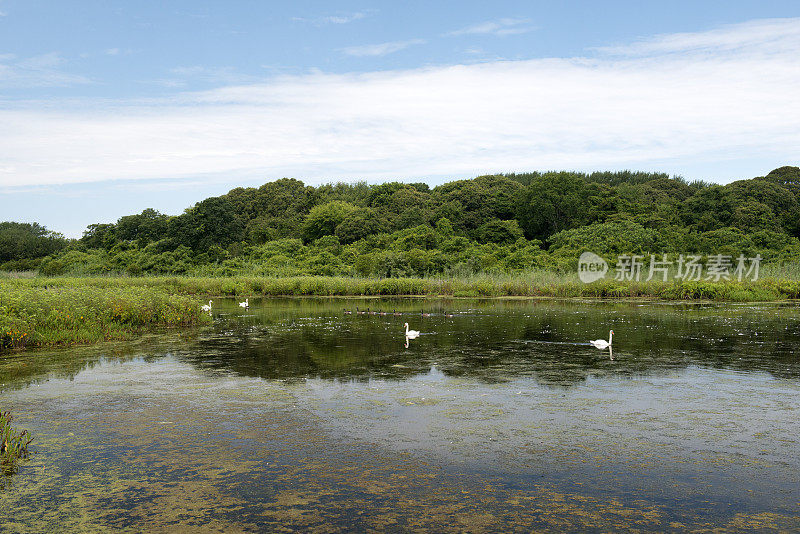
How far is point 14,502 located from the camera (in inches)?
186

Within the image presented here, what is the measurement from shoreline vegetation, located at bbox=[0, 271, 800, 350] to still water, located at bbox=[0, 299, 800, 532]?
1066 mm

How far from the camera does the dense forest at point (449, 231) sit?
40125 mm

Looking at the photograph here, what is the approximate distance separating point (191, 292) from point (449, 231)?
72.8ft

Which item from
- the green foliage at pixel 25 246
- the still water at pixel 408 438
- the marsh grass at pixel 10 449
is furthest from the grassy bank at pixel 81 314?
the green foliage at pixel 25 246

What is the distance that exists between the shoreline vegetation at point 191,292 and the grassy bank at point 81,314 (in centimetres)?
2

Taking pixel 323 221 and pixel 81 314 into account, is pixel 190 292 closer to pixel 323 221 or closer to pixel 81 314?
pixel 81 314

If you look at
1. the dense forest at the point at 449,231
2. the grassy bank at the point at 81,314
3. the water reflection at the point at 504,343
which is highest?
the dense forest at the point at 449,231

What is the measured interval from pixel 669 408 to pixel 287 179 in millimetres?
63714

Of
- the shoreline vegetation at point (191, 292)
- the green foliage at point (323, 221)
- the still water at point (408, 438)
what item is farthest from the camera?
the green foliage at point (323, 221)

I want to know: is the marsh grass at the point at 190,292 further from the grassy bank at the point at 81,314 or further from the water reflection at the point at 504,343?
the water reflection at the point at 504,343

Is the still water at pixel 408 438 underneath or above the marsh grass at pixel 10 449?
underneath

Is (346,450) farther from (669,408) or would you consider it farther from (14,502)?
(669,408)

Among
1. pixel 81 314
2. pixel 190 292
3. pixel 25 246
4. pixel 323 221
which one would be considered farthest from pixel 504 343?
pixel 25 246

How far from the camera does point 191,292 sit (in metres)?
33.9
